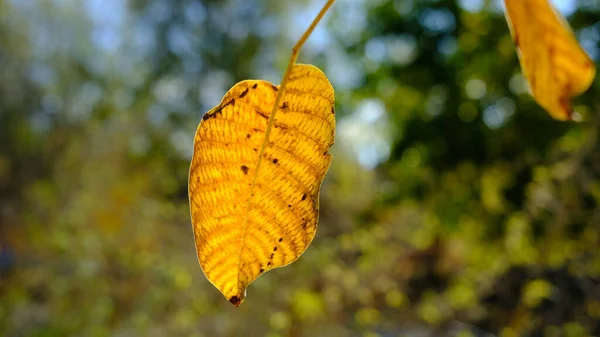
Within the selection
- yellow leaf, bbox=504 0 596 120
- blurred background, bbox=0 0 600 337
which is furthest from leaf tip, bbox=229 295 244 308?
blurred background, bbox=0 0 600 337

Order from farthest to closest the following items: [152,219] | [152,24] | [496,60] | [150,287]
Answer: [152,24] < [152,219] < [150,287] < [496,60]

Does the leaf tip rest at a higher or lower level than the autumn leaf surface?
lower

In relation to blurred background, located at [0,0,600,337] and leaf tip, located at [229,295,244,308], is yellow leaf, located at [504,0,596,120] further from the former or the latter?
blurred background, located at [0,0,600,337]

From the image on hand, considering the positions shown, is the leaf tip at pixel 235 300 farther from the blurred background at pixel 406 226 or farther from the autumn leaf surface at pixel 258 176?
the blurred background at pixel 406 226

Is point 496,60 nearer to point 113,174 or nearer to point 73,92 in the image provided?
point 113,174

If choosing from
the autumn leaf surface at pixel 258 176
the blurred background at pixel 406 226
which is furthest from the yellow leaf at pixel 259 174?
the blurred background at pixel 406 226

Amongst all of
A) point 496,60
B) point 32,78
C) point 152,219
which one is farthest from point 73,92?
point 496,60
